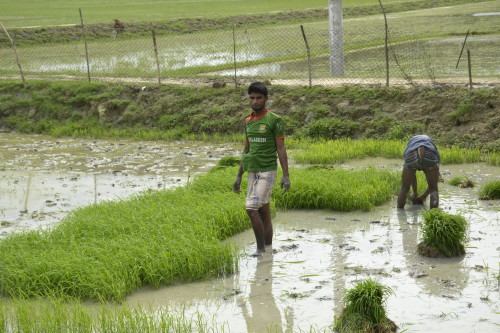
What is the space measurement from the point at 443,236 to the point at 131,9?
109 feet

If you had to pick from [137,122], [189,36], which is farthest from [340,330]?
[189,36]

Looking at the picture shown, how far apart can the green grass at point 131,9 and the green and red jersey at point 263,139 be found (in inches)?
997

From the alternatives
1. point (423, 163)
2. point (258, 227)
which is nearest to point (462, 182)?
point (423, 163)

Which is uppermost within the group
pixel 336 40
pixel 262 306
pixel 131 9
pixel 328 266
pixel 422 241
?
pixel 131 9

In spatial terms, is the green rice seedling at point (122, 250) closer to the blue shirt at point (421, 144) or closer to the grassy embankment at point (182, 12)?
the blue shirt at point (421, 144)

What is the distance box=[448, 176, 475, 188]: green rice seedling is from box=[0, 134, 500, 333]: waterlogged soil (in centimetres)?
9

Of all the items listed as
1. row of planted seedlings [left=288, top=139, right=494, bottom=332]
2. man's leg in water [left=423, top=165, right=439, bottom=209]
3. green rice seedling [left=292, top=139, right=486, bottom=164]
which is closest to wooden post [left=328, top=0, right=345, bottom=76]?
green rice seedling [left=292, top=139, right=486, bottom=164]

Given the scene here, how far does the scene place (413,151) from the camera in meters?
8.22

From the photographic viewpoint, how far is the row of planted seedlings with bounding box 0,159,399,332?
5.52 m

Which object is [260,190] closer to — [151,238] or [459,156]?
[151,238]

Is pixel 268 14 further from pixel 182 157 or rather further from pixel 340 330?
pixel 340 330

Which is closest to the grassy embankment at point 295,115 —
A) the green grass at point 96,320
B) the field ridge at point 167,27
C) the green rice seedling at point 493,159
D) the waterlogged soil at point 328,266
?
the green rice seedling at point 493,159

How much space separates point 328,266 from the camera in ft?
22.1

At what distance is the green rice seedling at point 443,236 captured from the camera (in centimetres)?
675
